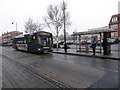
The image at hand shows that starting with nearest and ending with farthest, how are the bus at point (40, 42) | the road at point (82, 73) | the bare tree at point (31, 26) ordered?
Result: the road at point (82, 73) → the bus at point (40, 42) → the bare tree at point (31, 26)

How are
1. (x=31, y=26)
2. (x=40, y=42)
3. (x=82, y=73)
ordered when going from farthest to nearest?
(x=31, y=26)
(x=40, y=42)
(x=82, y=73)

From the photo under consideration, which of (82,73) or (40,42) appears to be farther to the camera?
(40,42)

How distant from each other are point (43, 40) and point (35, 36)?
4.09 ft

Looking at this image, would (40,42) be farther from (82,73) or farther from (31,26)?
Result: (31,26)

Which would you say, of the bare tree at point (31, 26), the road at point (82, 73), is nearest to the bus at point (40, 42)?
the road at point (82, 73)

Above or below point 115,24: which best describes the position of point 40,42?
below

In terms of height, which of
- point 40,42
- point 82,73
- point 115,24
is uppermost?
point 115,24

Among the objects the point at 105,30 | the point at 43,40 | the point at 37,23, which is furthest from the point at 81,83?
the point at 37,23

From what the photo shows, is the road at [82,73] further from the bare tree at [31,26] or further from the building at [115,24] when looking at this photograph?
the building at [115,24]

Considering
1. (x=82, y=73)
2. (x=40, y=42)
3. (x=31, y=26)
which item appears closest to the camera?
(x=82, y=73)

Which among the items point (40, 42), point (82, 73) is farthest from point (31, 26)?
point (82, 73)

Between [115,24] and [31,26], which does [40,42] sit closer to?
[31,26]

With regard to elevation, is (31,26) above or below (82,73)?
above

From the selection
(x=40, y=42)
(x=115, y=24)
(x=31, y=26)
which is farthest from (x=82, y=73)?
(x=115, y=24)
